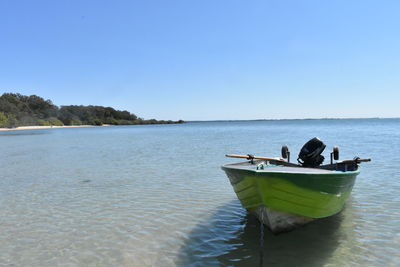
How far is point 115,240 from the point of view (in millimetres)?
7129

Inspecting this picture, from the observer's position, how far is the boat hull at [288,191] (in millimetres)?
6250

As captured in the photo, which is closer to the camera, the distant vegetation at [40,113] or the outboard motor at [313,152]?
the outboard motor at [313,152]

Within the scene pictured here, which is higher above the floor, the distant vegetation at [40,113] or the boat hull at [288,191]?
the distant vegetation at [40,113]

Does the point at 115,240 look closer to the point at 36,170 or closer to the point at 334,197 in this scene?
the point at 334,197

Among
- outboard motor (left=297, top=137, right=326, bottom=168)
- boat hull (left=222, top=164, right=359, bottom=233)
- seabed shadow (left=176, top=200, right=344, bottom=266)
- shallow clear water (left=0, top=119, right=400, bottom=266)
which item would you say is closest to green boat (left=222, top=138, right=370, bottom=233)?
boat hull (left=222, top=164, right=359, bottom=233)

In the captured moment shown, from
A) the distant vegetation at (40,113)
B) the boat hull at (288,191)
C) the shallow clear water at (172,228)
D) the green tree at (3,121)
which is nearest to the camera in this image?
the shallow clear water at (172,228)

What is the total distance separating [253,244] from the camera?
6.77 m

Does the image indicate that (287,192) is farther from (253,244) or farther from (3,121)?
(3,121)

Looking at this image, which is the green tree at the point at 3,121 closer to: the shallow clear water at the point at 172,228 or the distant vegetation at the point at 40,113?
the distant vegetation at the point at 40,113

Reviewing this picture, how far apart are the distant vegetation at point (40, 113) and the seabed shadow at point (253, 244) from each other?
403ft

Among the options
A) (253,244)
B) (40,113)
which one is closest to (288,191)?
(253,244)

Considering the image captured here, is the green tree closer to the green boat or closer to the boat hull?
the green boat

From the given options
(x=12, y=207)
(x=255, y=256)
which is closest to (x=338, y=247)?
(x=255, y=256)

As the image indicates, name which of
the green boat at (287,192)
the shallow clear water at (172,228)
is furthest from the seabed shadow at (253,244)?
the green boat at (287,192)
